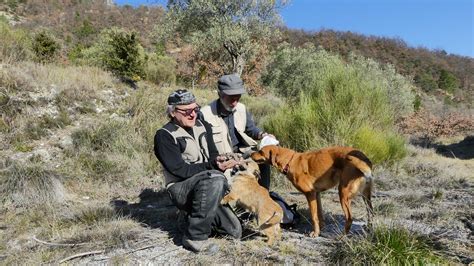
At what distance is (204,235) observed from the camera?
365 cm

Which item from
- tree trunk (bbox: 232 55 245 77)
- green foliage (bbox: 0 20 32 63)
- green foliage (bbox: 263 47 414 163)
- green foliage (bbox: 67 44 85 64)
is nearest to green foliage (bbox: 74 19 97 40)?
green foliage (bbox: 67 44 85 64)

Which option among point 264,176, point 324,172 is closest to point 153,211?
point 264,176

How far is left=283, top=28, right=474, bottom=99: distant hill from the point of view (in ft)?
181

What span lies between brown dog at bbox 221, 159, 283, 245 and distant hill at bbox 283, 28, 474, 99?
52.7 m

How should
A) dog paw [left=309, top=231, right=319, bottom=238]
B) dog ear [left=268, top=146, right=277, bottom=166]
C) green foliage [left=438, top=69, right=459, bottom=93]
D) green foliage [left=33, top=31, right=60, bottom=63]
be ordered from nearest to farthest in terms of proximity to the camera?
dog paw [left=309, top=231, right=319, bottom=238]
dog ear [left=268, top=146, right=277, bottom=166]
green foliage [left=33, top=31, right=60, bottom=63]
green foliage [left=438, top=69, right=459, bottom=93]

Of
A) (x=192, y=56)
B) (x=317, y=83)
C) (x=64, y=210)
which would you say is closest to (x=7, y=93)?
(x=64, y=210)

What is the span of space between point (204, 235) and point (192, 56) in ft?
64.8

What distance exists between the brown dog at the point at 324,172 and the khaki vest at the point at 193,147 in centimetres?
60

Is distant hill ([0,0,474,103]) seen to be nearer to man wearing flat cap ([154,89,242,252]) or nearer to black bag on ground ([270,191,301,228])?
black bag on ground ([270,191,301,228])

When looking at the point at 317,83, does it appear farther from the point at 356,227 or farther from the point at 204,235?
the point at 204,235

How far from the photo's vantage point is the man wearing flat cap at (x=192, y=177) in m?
3.57

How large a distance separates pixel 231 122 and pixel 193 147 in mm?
915

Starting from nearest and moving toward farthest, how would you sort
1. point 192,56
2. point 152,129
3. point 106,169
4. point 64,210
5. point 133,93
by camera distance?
point 64,210 → point 106,169 → point 152,129 → point 133,93 → point 192,56

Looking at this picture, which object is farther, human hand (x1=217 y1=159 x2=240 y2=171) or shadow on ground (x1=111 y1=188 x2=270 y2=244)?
shadow on ground (x1=111 y1=188 x2=270 y2=244)
